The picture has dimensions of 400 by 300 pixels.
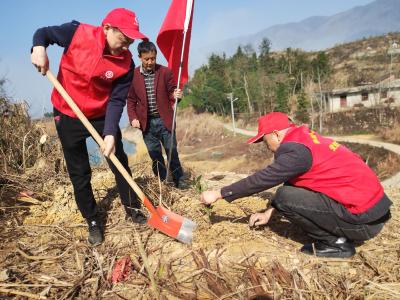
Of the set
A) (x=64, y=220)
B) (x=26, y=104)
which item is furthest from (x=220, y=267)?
(x=26, y=104)

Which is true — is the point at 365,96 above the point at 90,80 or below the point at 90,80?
below

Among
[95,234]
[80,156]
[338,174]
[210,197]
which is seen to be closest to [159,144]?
[80,156]

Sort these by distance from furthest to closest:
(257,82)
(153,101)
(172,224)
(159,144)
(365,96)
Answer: (257,82)
(365,96)
(159,144)
(153,101)
(172,224)

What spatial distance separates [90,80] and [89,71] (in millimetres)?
73

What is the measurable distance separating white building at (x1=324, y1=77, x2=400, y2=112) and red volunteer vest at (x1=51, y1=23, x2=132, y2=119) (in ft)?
109

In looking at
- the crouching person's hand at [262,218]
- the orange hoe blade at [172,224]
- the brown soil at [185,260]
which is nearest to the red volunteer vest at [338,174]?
the brown soil at [185,260]

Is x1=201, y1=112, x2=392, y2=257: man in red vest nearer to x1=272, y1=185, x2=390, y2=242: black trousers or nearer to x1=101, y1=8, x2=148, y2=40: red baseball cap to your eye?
x1=272, y1=185, x2=390, y2=242: black trousers

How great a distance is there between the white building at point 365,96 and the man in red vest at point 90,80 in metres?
33.1

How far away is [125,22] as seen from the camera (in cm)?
263

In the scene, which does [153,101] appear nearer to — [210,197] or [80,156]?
[80,156]

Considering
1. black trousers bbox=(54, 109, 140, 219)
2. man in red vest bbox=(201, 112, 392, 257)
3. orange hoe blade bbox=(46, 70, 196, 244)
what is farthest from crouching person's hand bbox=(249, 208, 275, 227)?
black trousers bbox=(54, 109, 140, 219)

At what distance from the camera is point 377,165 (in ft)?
63.1

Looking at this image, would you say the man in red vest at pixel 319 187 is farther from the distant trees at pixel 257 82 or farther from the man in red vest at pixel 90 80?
the distant trees at pixel 257 82

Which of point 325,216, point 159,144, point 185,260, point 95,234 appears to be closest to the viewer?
point 325,216
